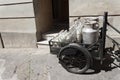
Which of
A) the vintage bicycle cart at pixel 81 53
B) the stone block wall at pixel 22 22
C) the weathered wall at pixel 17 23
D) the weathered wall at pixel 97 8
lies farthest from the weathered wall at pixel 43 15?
the vintage bicycle cart at pixel 81 53

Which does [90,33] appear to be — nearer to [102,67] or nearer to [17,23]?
[102,67]

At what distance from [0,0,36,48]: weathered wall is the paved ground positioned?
336mm

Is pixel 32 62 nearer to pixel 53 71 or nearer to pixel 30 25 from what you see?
pixel 53 71

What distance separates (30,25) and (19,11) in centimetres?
52

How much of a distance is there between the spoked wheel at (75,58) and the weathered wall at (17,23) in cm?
180

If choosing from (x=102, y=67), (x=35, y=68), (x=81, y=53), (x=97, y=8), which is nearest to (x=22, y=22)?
(x=35, y=68)

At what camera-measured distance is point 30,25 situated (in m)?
5.67

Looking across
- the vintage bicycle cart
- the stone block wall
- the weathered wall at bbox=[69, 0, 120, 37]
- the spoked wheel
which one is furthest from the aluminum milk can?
the stone block wall

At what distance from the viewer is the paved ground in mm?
4137

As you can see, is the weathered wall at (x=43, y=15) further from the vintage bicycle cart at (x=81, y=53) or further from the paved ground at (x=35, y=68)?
the vintage bicycle cart at (x=81, y=53)

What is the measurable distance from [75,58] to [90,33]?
2.10 feet

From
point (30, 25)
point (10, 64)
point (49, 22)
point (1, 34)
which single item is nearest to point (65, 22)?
point (49, 22)

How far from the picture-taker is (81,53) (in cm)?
407

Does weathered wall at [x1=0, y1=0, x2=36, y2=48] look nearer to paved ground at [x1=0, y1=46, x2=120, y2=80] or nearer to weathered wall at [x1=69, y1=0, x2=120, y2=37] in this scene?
paved ground at [x1=0, y1=46, x2=120, y2=80]
